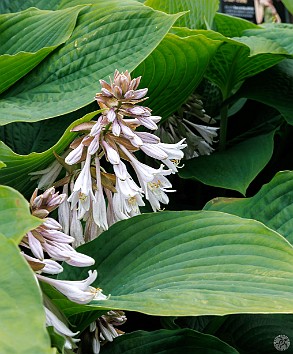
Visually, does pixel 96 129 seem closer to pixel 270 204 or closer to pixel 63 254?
pixel 63 254

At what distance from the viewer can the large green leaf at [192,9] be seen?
132 centimetres

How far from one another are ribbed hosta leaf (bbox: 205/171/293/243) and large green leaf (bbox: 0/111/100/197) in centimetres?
28

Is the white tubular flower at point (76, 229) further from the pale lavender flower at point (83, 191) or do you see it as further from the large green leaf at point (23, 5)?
the large green leaf at point (23, 5)

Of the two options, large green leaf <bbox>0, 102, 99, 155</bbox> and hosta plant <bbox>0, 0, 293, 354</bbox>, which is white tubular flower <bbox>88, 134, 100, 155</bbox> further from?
large green leaf <bbox>0, 102, 99, 155</bbox>

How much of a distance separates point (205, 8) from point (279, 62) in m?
0.20

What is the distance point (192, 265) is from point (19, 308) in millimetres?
339

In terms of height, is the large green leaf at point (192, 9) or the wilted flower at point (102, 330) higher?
the large green leaf at point (192, 9)

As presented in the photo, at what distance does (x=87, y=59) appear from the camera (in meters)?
1.06

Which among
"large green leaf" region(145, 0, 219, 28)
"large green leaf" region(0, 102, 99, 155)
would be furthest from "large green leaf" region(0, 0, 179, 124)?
"large green leaf" region(145, 0, 219, 28)

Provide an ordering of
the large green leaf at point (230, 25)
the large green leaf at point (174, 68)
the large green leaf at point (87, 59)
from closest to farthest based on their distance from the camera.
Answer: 1. the large green leaf at point (87, 59)
2. the large green leaf at point (174, 68)
3. the large green leaf at point (230, 25)

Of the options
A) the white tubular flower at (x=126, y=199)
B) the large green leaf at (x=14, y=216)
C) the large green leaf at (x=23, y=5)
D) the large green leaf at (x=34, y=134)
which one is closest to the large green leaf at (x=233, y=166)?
the large green leaf at (x=34, y=134)

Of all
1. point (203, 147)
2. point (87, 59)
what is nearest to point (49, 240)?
point (87, 59)

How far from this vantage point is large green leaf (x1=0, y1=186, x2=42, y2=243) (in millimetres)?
581
